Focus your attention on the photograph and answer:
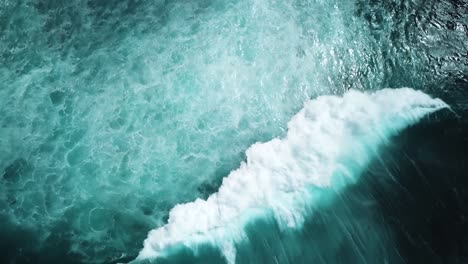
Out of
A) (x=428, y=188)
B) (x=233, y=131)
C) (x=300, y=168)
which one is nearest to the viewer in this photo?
(x=428, y=188)

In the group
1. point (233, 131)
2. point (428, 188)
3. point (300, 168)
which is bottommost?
point (428, 188)

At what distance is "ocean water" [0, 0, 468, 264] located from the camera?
6250 millimetres

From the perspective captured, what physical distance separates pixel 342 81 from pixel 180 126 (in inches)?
156

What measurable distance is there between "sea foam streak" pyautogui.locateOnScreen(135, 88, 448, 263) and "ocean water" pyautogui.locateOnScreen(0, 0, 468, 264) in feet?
0.10

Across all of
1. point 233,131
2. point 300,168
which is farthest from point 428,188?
point 233,131

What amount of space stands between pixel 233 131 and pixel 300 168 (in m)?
1.71

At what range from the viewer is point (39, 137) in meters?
7.28

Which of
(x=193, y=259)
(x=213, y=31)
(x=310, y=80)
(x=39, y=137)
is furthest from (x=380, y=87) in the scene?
(x=39, y=137)

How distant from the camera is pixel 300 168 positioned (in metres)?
6.81

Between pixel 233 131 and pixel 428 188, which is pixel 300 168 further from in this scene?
pixel 428 188

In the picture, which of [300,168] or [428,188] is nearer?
[428,188]

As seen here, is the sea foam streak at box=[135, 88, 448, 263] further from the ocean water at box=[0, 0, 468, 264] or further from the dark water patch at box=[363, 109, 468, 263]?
the dark water patch at box=[363, 109, 468, 263]

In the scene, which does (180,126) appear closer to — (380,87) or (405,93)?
(380,87)

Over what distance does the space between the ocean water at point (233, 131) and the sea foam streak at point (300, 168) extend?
3 cm
